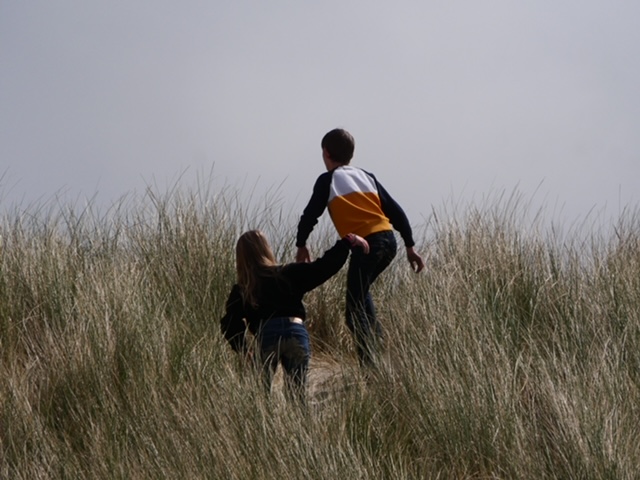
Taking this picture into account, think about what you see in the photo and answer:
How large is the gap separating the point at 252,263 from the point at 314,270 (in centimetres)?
36

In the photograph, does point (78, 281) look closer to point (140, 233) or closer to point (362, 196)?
point (140, 233)

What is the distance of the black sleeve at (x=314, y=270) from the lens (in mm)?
6414

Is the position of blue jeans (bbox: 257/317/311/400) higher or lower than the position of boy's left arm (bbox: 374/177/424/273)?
lower

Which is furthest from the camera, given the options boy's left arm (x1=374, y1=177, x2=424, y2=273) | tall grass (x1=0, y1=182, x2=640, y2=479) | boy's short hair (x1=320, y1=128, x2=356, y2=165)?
boy's left arm (x1=374, y1=177, x2=424, y2=273)

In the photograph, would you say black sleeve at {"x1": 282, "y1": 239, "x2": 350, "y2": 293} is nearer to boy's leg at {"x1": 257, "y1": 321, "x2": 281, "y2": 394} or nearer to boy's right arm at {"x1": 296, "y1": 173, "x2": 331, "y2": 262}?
boy's leg at {"x1": 257, "y1": 321, "x2": 281, "y2": 394}

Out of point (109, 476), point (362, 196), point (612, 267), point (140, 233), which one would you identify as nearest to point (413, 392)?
point (362, 196)

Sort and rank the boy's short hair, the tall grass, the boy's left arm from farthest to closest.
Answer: the boy's left arm < the boy's short hair < the tall grass

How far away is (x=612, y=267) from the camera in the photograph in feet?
28.7

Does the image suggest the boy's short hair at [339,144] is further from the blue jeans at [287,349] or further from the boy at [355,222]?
the blue jeans at [287,349]

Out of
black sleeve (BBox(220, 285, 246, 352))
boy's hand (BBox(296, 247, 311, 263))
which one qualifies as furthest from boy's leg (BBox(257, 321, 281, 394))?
boy's hand (BBox(296, 247, 311, 263))

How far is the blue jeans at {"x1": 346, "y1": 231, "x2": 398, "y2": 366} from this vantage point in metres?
7.23

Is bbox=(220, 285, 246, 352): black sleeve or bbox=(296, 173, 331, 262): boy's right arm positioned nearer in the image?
bbox=(220, 285, 246, 352): black sleeve

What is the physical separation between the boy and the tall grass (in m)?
0.29

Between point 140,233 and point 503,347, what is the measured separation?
347 cm
